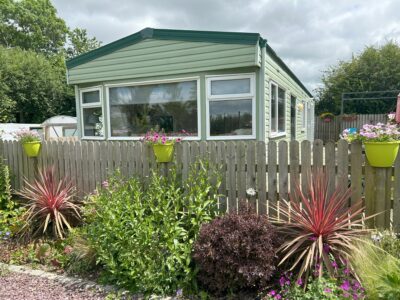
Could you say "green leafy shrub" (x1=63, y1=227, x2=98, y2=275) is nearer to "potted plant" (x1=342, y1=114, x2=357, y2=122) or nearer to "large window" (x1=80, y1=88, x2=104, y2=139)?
"large window" (x1=80, y1=88, x2=104, y2=139)

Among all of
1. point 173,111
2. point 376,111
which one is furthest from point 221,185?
point 376,111

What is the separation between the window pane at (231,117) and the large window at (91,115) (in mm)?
3658

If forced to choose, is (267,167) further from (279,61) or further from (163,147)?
(279,61)

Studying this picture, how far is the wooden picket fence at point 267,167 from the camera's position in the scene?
301 centimetres

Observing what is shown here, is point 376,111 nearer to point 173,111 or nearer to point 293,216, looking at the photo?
point 173,111

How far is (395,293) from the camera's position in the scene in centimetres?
194

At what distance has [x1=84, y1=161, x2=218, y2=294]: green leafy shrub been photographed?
276cm

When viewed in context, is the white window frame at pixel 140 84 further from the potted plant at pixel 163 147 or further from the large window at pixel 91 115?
the potted plant at pixel 163 147

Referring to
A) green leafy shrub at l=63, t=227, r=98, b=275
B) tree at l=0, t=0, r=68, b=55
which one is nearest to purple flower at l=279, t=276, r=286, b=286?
green leafy shrub at l=63, t=227, r=98, b=275

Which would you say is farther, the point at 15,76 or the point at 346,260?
the point at 15,76

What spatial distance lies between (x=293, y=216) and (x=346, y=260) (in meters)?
0.58

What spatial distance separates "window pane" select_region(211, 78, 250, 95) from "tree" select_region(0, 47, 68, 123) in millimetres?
18839

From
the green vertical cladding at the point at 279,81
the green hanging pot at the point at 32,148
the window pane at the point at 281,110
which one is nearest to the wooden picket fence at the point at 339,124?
the green vertical cladding at the point at 279,81

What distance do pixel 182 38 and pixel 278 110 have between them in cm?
328
